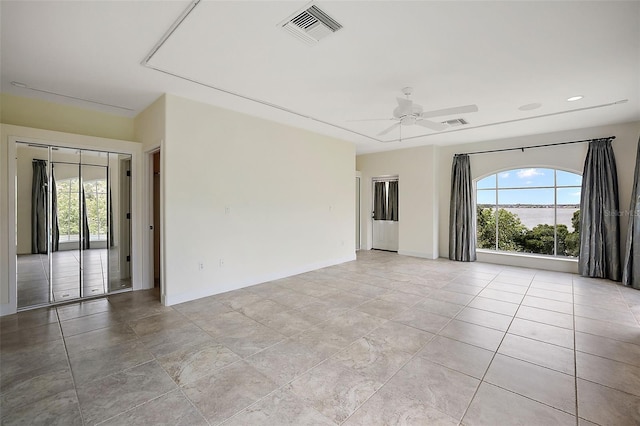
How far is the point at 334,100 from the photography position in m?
4.11

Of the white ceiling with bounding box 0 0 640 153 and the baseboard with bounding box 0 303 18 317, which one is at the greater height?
the white ceiling with bounding box 0 0 640 153

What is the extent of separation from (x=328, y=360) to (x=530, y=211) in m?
6.60

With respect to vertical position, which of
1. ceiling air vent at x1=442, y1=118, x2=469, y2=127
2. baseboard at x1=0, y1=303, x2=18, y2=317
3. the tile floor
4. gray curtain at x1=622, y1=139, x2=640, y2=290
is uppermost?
ceiling air vent at x1=442, y1=118, x2=469, y2=127

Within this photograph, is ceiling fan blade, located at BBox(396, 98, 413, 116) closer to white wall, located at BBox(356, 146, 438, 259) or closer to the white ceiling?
the white ceiling

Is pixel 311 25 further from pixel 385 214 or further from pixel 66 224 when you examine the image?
pixel 385 214

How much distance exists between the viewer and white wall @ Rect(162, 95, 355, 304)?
398cm

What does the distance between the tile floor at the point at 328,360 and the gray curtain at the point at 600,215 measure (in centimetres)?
105

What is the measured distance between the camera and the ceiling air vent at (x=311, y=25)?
2252mm

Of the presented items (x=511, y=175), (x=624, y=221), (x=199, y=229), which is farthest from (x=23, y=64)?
(x=624, y=221)

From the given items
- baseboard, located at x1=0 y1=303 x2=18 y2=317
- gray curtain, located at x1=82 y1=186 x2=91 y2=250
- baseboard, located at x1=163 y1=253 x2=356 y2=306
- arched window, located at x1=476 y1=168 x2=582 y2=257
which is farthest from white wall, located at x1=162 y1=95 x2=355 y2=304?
arched window, located at x1=476 y1=168 x2=582 y2=257

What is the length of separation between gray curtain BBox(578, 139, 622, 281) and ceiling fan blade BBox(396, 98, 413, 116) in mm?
4353

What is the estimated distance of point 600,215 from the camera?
5309mm

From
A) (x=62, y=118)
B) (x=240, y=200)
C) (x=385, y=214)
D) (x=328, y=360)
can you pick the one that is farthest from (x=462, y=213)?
(x=62, y=118)

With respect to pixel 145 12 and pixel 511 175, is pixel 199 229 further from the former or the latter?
pixel 511 175
